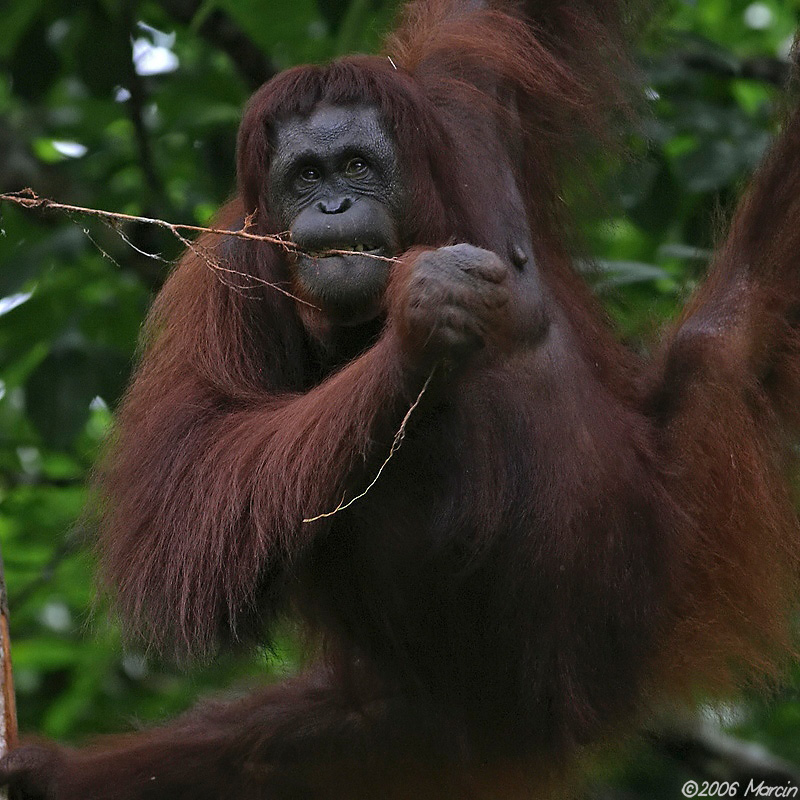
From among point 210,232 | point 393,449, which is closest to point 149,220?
point 210,232

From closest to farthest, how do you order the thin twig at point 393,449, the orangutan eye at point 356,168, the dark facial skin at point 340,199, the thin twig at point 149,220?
the thin twig at point 393,449 → the thin twig at point 149,220 → the dark facial skin at point 340,199 → the orangutan eye at point 356,168

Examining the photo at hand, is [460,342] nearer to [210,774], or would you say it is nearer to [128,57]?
[210,774]

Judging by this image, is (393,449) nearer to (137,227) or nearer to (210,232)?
(210,232)

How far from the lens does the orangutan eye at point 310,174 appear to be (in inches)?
106

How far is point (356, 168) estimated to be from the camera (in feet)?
8.88

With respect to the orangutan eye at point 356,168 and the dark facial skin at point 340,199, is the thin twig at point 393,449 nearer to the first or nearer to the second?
the dark facial skin at point 340,199

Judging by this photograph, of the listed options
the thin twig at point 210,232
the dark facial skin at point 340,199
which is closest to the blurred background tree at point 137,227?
the dark facial skin at point 340,199

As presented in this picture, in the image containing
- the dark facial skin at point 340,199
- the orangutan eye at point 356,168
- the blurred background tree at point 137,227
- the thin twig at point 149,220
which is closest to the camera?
the thin twig at point 149,220

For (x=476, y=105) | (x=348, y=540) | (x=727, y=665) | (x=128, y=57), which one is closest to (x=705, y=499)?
(x=727, y=665)

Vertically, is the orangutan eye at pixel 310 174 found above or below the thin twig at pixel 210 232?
above

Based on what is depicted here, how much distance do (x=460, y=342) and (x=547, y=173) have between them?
1.20 m

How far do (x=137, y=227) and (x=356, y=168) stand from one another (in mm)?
1825

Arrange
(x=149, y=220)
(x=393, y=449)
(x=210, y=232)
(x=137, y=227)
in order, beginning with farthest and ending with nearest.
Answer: (x=137, y=227)
(x=210, y=232)
(x=149, y=220)
(x=393, y=449)

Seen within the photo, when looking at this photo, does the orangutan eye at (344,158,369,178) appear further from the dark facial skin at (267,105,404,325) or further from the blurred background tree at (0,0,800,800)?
the blurred background tree at (0,0,800,800)
